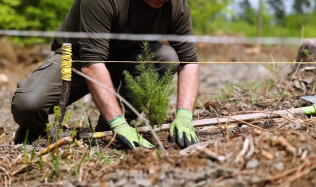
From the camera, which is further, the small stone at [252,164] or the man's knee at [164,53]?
the man's knee at [164,53]

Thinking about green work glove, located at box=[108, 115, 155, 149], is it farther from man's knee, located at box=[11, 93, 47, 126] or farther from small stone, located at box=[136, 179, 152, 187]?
small stone, located at box=[136, 179, 152, 187]

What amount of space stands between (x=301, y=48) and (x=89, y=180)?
3616mm

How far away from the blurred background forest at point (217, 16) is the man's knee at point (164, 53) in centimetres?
159

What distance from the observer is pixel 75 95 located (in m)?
3.38

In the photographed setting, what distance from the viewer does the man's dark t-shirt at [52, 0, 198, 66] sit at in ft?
9.00

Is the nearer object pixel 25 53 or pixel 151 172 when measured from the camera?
pixel 151 172

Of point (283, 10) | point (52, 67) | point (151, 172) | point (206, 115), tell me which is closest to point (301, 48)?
point (206, 115)

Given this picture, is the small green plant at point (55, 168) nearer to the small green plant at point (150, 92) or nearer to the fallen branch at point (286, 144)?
the small green plant at point (150, 92)

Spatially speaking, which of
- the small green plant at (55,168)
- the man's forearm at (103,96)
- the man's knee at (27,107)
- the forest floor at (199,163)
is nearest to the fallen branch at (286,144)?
the forest floor at (199,163)

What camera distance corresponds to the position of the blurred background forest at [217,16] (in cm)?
935

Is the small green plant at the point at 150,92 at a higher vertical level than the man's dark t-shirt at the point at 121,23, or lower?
lower

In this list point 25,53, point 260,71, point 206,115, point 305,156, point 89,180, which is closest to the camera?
point 305,156

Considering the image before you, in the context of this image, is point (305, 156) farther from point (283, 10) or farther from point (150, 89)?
point (283, 10)

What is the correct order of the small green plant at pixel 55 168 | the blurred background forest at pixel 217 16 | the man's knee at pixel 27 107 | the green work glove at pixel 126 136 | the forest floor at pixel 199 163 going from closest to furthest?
the forest floor at pixel 199 163, the small green plant at pixel 55 168, the green work glove at pixel 126 136, the man's knee at pixel 27 107, the blurred background forest at pixel 217 16
